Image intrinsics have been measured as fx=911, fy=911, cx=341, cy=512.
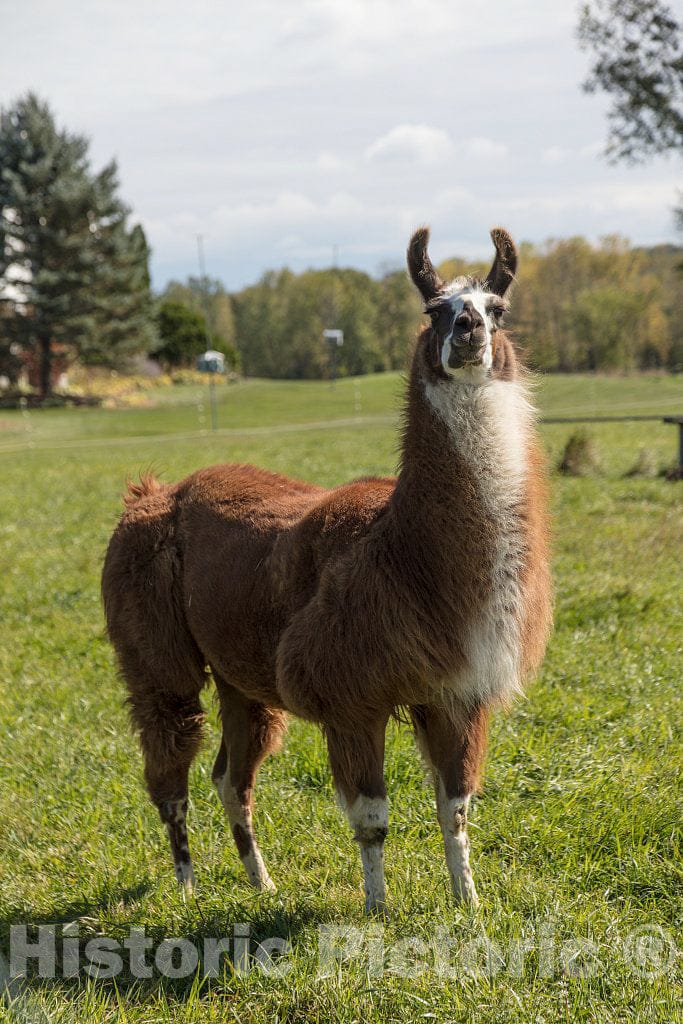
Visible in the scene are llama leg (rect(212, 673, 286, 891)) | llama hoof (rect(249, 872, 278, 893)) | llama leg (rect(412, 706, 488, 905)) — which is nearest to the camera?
llama leg (rect(412, 706, 488, 905))

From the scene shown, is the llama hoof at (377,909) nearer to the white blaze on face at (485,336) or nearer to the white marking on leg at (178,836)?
the white marking on leg at (178,836)

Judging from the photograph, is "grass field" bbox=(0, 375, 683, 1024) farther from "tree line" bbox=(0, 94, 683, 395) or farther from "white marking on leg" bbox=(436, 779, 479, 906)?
"tree line" bbox=(0, 94, 683, 395)

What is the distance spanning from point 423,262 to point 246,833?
2.40 m

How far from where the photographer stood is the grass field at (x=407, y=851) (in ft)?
9.12

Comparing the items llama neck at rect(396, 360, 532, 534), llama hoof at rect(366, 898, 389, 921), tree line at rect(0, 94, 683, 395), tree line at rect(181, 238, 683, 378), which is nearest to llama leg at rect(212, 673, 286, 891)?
llama hoof at rect(366, 898, 389, 921)

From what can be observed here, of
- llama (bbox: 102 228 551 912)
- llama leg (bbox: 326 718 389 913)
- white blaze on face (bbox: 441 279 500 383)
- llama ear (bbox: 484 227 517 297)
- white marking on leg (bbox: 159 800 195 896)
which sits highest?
llama ear (bbox: 484 227 517 297)

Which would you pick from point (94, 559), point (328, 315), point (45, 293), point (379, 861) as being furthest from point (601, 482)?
point (328, 315)

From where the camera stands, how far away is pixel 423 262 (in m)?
3.13

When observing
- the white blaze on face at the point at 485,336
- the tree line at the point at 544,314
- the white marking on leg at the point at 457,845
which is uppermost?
the tree line at the point at 544,314

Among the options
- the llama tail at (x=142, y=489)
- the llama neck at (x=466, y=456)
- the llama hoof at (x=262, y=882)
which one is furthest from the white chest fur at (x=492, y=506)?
the llama tail at (x=142, y=489)

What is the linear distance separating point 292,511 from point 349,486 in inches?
10.2

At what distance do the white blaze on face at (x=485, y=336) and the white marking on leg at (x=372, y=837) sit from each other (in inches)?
57.1

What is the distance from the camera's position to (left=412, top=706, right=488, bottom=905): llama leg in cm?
319

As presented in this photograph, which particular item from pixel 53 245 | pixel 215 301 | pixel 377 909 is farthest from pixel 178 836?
pixel 215 301
